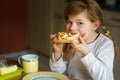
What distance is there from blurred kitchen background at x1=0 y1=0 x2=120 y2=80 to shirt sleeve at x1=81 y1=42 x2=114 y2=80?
1.91m

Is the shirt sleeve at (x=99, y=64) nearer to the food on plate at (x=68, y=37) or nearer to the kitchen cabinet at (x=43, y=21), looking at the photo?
the food on plate at (x=68, y=37)

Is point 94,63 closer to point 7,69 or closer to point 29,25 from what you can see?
point 7,69

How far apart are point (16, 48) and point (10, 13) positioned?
1.81 ft

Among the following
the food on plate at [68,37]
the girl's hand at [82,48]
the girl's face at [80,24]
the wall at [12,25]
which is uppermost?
the girl's face at [80,24]

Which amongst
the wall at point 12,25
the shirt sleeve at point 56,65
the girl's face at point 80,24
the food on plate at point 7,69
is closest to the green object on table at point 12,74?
the food on plate at point 7,69

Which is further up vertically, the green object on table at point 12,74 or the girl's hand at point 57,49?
the girl's hand at point 57,49

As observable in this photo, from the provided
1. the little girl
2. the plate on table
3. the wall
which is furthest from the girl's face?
the wall

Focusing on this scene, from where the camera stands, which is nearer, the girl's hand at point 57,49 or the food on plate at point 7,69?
the food on plate at point 7,69

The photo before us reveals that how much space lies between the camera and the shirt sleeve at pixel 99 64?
1.13 m

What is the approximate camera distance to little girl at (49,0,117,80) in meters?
1.15

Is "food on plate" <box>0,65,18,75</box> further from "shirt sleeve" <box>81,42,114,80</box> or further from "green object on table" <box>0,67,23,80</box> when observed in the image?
"shirt sleeve" <box>81,42,114,80</box>

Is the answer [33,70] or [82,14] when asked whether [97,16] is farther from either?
[33,70]

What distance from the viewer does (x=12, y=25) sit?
141 inches

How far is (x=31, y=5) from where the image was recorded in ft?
11.7
